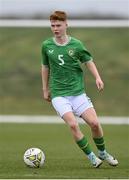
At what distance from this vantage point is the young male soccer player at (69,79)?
11.3m

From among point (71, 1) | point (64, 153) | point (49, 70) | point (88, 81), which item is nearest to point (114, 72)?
point (88, 81)

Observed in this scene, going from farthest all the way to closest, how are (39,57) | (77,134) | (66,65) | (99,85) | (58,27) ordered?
(39,57)
(66,65)
(58,27)
(77,134)
(99,85)

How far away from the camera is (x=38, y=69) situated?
96.5 feet

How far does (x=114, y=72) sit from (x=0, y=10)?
4697 millimetres

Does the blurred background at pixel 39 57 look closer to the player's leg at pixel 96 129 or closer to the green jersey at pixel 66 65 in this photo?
the player's leg at pixel 96 129

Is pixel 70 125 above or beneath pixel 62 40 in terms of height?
beneath

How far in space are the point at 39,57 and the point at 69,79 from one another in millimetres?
18674

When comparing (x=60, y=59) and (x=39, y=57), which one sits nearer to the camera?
(x=60, y=59)

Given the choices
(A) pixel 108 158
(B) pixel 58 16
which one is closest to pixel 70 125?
(A) pixel 108 158

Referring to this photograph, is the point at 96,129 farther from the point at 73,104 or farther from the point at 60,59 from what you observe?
the point at 60,59

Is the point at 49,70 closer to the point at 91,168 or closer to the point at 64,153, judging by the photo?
the point at 91,168

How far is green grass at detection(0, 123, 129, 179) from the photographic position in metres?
10.7

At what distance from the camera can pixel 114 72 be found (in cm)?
2911

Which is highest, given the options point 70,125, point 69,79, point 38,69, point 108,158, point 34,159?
point 69,79
